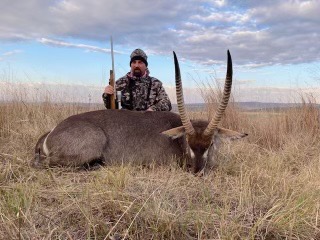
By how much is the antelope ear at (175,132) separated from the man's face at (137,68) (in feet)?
9.34

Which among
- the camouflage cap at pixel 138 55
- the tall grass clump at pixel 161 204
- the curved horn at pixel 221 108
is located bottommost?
the tall grass clump at pixel 161 204

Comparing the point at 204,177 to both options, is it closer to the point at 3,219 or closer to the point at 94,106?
the point at 3,219

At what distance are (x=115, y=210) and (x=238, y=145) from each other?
14.0ft

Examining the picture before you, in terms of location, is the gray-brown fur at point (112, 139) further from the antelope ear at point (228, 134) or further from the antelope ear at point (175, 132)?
the antelope ear at point (228, 134)

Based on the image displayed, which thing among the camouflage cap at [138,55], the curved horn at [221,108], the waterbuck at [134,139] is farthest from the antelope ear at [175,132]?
the camouflage cap at [138,55]

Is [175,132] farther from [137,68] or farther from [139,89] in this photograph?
[137,68]

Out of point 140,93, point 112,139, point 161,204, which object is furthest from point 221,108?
point 140,93

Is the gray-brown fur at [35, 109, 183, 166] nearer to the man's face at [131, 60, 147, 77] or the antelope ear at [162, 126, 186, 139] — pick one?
the antelope ear at [162, 126, 186, 139]

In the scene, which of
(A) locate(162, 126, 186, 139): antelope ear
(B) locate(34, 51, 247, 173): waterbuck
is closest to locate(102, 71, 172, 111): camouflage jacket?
(B) locate(34, 51, 247, 173): waterbuck

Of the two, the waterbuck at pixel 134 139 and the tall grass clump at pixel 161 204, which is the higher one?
the waterbuck at pixel 134 139

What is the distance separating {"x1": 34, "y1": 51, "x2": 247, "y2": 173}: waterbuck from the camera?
4957mm

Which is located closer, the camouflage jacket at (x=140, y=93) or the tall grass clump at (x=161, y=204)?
the tall grass clump at (x=161, y=204)

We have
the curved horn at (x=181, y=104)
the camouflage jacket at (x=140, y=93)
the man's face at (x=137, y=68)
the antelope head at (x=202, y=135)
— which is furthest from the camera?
the man's face at (x=137, y=68)

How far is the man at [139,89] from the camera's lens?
7715 mm
